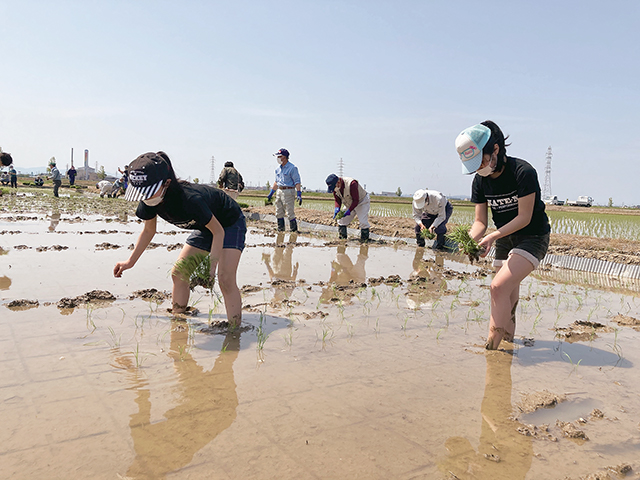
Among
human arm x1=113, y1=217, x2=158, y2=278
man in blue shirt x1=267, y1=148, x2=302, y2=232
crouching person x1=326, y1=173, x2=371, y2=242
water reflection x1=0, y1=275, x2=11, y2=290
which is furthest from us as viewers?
man in blue shirt x1=267, y1=148, x2=302, y2=232

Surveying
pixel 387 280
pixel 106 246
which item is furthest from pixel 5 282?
pixel 387 280

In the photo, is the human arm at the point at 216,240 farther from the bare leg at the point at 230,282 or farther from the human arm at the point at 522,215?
the human arm at the point at 522,215

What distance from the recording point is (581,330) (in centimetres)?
418

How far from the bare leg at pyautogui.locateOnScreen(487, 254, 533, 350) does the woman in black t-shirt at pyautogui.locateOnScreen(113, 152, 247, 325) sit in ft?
6.53

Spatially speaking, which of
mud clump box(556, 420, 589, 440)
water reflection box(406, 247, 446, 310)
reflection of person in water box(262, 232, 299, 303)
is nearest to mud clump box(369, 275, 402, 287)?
water reflection box(406, 247, 446, 310)

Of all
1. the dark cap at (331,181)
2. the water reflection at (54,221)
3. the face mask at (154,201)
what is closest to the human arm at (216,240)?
the face mask at (154,201)

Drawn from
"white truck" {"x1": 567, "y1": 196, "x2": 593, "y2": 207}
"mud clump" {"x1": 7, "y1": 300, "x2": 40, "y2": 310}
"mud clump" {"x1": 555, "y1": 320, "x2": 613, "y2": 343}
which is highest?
"white truck" {"x1": 567, "y1": 196, "x2": 593, "y2": 207}

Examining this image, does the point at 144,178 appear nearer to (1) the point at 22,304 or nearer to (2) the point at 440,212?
(1) the point at 22,304

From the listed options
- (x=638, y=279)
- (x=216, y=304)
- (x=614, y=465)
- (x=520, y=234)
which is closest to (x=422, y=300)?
(x=520, y=234)

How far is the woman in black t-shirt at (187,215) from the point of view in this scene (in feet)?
10.4

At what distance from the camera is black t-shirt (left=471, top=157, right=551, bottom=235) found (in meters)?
3.30

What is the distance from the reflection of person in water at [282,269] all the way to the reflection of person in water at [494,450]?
2673 mm

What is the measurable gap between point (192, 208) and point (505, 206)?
7.62 ft

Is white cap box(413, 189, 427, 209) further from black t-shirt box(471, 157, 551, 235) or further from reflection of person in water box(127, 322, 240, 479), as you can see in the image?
reflection of person in water box(127, 322, 240, 479)
